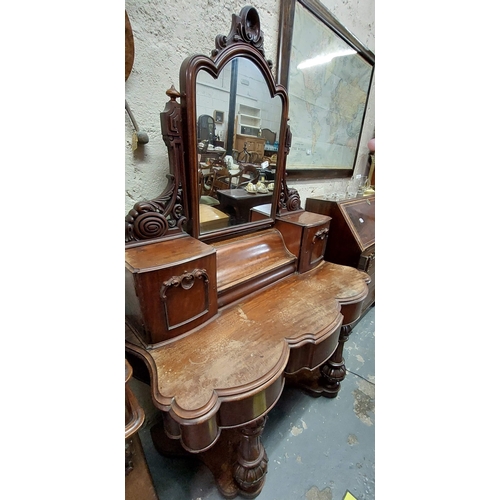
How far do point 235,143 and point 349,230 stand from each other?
32.7 inches

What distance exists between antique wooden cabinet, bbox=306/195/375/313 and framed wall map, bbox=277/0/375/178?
262 mm

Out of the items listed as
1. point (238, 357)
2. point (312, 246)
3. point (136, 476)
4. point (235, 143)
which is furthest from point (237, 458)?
point (235, 143)

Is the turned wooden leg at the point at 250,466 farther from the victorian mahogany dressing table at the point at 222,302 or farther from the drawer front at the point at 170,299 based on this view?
the drawer front at the point at 170,299

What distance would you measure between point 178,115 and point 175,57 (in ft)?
0.82

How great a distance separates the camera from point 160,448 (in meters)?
0.97

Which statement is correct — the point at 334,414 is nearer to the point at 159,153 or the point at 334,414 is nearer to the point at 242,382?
the point at 242,382

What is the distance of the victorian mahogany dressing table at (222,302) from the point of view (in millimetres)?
504

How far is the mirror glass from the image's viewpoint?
689mm

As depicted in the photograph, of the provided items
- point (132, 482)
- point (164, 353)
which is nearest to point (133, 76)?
point (164, 353)

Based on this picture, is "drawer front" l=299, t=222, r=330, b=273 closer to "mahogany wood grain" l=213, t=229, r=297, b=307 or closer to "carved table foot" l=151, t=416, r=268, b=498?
"mahogany wood grain" l=213, t=229, r=297, b=307

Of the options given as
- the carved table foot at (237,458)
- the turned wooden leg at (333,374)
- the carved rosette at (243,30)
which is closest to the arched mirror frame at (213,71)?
the carved rosette at (243,30)

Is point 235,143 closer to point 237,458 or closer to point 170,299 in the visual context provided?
point 170,299

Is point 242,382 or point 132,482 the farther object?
point 132,482

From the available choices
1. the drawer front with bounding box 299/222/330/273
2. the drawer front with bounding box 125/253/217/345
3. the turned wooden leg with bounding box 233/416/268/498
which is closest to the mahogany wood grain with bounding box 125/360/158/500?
the turned wooden leg with bounding box 233/416/268/498
